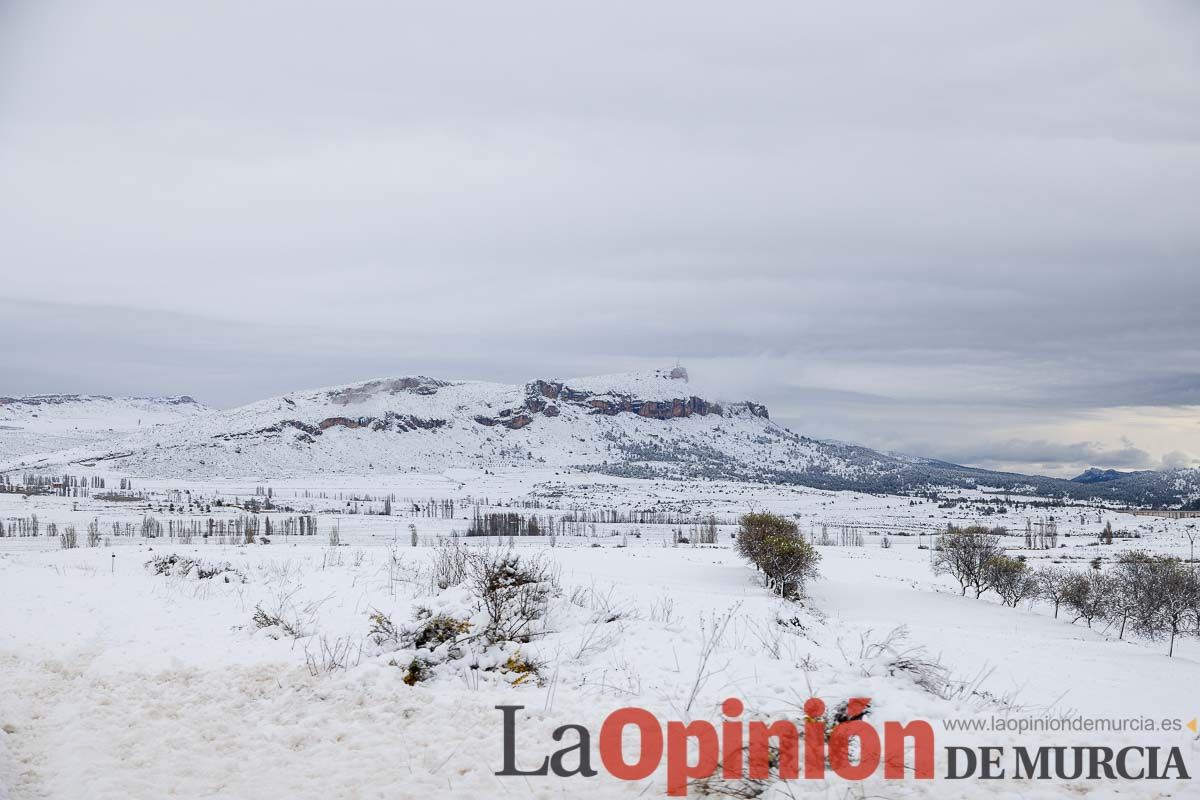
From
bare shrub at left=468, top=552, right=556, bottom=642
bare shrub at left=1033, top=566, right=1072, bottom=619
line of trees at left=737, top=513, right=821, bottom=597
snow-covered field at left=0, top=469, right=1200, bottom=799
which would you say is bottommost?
bare shrub at left=1033, top=566, right=1072, bottom=619

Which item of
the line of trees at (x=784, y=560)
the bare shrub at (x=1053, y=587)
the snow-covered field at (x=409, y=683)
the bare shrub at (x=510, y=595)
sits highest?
the bare shrub at (x=510, y=595)

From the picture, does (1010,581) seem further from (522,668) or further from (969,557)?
(522,668)

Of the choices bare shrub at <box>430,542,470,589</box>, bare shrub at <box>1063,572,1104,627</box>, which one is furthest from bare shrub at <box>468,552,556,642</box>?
bare shrub at <box>1063,572,1104,627</box>

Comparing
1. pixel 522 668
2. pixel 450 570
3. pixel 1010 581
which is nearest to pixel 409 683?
pixel 522 668

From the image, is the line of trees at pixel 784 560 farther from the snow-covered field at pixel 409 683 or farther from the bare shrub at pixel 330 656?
the bare shrub at pixel 330 656

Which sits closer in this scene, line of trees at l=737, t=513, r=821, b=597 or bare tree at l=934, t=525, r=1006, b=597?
line of trees at l=737, t=513, r=821, b=597

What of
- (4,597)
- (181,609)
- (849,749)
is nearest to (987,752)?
(849,749)

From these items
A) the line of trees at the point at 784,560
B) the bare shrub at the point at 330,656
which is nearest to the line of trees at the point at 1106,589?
the line of trees at the point at 784,560

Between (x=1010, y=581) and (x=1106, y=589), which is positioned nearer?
(x=1106, y=589)

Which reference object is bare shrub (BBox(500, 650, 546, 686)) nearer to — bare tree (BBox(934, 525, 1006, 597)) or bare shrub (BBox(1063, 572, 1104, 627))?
bare shrub (BBox(1063, 572, 1104, 627))

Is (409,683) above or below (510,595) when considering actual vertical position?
below

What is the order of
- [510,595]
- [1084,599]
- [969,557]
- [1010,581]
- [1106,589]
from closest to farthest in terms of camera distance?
[510,595]
[1106,589]
[1084,599]
[1010,581]
[969,557]

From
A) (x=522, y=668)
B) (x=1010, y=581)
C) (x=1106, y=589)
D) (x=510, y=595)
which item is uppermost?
(x=510, y=595)

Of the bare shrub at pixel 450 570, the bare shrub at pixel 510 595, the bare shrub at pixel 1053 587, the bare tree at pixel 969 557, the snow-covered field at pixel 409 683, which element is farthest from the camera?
the bare tree at pixel 969 557
